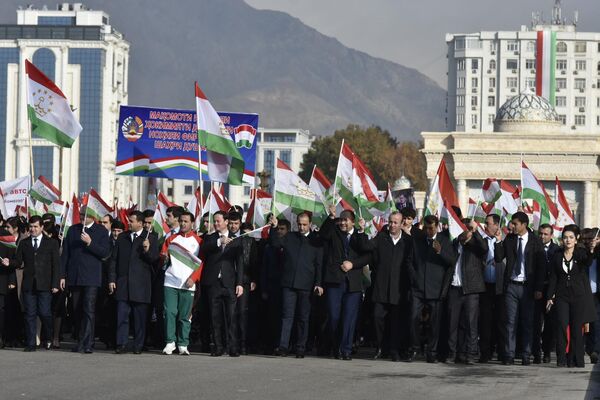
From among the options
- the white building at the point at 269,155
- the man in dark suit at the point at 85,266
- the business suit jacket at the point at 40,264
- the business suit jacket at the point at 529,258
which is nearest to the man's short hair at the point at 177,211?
the man in dark suit at the point at 85,266

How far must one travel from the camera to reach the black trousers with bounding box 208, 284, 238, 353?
1966 centimetres

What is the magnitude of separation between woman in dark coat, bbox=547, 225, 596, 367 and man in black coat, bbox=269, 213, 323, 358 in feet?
9.21

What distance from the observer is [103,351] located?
2002 centimetres

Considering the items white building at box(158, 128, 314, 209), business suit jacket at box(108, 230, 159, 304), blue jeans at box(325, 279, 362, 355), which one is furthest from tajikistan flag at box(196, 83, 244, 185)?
white building at box(158, 128, 314, 209)

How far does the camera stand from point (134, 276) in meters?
19.7

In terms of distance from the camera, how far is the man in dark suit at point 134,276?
19.6 m

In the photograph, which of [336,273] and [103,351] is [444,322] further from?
[103,351]

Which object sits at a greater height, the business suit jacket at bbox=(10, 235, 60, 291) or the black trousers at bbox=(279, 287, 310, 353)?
the business suit jacket at bbox=(10, 235, 60, 291)

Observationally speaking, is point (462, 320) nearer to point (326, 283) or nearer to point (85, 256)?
point (326, 283)

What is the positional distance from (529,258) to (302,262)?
2.75 metres

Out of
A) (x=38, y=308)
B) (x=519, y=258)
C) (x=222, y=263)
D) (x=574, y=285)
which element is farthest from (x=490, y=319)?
(x=38, y=308)

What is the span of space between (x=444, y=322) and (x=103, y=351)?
13.5 ft

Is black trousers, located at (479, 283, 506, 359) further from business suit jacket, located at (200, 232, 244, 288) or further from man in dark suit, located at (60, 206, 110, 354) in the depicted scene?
man in dark suit, located at (60, 206, 110, 354)

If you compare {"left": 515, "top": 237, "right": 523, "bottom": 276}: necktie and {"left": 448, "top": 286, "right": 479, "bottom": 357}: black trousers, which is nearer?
{"left": 448, "top": 286, "right": 479, "bottom": 357}: black trousers
